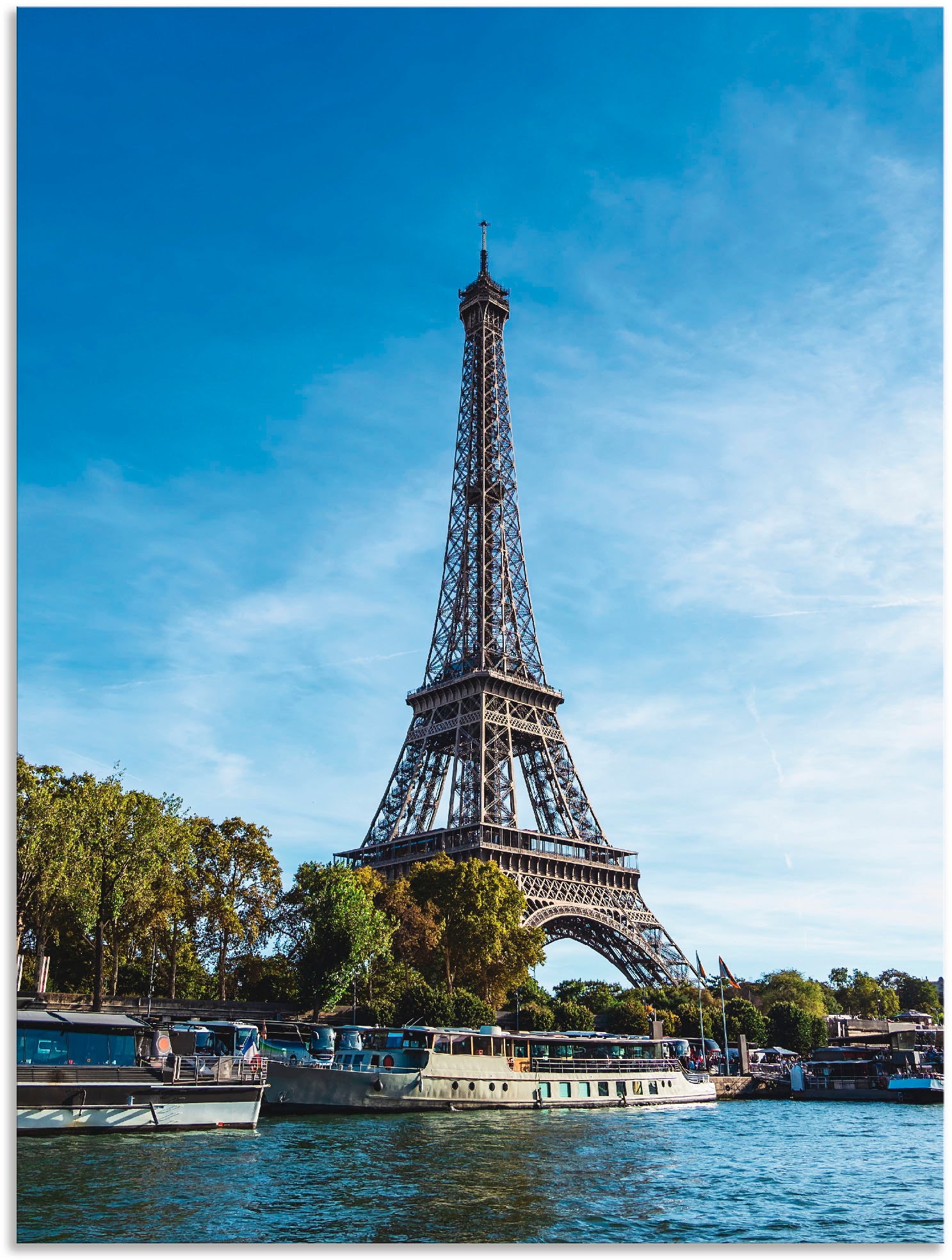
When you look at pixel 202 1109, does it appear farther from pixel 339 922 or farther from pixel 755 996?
pixel 755 996

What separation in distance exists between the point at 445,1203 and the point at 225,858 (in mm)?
38030

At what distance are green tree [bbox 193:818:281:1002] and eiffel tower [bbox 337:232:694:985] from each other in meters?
18.1

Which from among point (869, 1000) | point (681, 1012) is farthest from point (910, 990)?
point (681, 1012)

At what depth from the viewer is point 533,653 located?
284 feet

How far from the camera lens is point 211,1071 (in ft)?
97.6

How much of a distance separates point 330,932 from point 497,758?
29.1 m

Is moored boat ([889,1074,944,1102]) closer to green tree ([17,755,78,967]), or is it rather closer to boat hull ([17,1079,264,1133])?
boat hull ([17,1079,264,1133])

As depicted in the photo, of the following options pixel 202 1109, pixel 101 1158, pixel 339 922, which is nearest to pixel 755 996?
pixel 339 922

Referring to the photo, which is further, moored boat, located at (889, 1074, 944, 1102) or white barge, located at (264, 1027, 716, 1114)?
moored boat, located at (889, 1074, 944, 1102)

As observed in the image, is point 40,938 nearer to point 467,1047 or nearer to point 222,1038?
point 222,1038

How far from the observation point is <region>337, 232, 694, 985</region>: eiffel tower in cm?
7244

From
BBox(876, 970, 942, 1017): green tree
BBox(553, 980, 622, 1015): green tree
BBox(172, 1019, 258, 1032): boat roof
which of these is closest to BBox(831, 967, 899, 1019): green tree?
BBox(876, 970, 942, 1017): green tree

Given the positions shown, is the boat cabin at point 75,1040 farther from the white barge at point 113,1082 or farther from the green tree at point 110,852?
the green tree at point 110,852

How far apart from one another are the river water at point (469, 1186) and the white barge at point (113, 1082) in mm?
685
